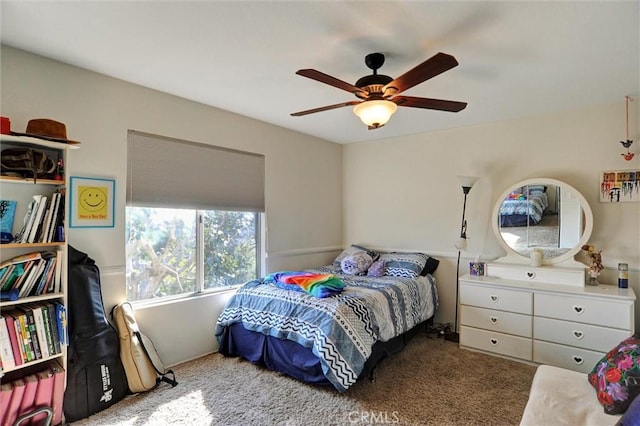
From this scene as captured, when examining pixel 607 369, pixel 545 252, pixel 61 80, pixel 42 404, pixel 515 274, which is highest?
pixel 61 80

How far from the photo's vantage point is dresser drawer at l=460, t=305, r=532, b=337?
301cm

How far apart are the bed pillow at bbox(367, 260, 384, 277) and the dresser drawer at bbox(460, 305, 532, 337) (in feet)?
2.90

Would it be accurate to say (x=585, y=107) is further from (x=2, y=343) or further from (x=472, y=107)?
(x=2, y=343)

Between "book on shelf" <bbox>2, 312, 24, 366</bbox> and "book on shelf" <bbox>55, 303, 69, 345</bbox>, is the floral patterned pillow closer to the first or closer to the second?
"book on shelf" <bbox>55, 303, 69, 345</bbox>

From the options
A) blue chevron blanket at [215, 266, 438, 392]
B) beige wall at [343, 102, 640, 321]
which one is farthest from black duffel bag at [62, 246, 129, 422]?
beige wall at [343, 102, 640, 321]

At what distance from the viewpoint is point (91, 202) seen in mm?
2459

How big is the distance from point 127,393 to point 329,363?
147cm

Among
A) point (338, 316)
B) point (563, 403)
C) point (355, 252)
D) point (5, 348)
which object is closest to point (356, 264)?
point (355, 252)

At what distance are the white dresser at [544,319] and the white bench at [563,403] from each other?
1120 mm

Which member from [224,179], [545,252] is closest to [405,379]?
[545,252]

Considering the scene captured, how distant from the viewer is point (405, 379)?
268cm

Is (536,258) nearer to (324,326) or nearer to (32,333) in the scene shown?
(324,326)

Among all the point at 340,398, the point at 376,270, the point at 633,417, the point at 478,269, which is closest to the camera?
the point at 633,417

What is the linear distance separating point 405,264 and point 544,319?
1.34 meters
